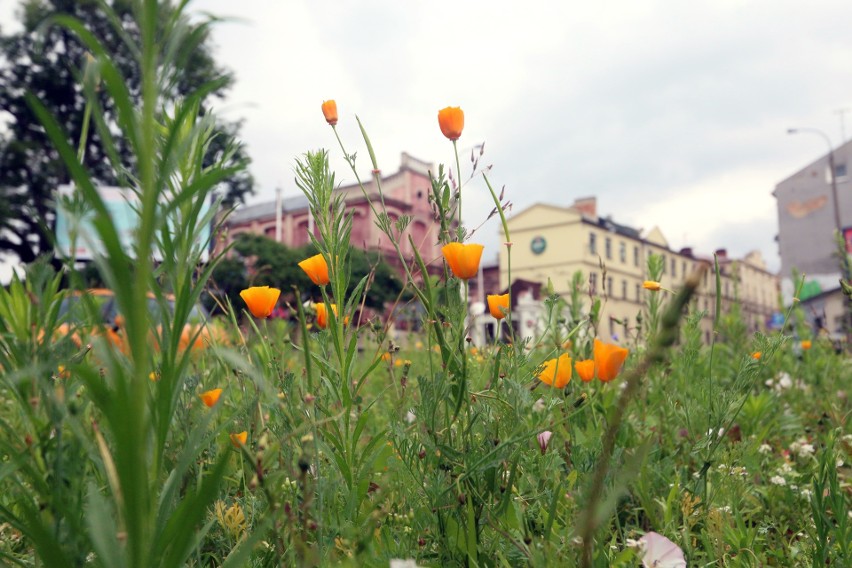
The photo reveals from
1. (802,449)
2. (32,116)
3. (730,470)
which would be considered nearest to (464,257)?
(730,470)

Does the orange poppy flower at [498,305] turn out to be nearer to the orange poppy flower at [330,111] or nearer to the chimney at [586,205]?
the orange poppy flower at [330,111]

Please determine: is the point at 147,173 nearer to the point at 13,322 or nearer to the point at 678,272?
the point at 13,322

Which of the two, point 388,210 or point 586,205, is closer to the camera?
point 388,210

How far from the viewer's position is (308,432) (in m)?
1.25

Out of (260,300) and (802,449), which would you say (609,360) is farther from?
(802,449)

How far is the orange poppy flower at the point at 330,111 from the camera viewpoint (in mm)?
1494

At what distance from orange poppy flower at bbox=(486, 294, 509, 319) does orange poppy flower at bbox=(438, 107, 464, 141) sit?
0.35 m

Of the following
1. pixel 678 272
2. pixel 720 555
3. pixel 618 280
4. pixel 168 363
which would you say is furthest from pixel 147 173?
pixel 678 272

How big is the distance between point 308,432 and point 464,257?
426mm

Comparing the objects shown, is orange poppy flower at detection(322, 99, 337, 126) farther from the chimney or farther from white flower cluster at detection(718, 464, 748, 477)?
the chimney

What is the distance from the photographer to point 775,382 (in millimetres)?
3633

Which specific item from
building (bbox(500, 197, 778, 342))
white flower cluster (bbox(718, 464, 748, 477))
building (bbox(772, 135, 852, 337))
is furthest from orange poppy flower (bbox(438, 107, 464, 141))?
building (bbox(500, 197, 778, 342))

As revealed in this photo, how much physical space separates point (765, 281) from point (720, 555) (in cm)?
8078

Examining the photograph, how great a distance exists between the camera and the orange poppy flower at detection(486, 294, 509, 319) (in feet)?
4.69
